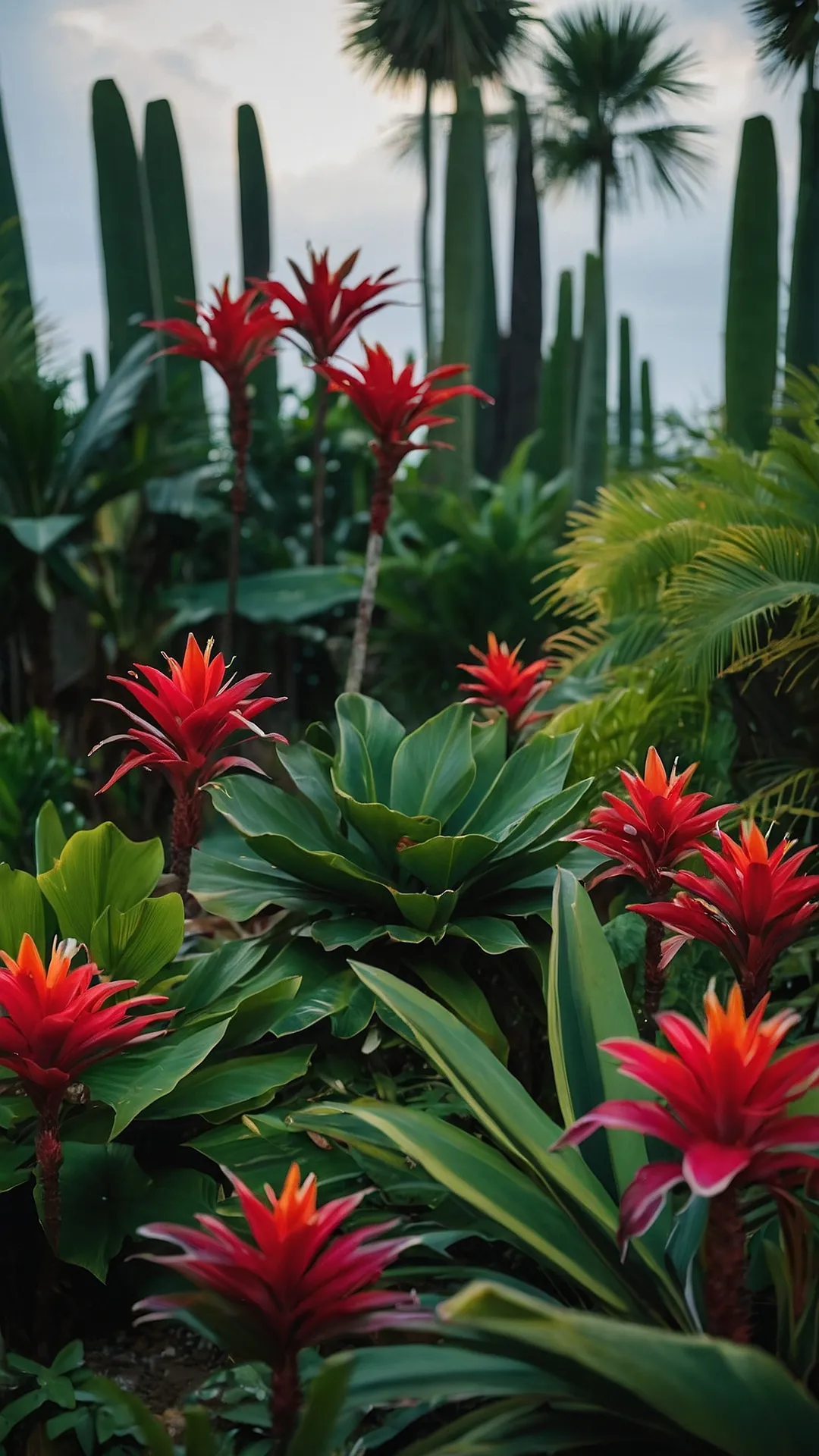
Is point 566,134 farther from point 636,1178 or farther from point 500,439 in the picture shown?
point 636,1178

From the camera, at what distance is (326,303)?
2.38 m

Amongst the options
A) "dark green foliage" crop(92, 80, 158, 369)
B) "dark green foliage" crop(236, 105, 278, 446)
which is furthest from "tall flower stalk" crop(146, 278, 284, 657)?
"dark green foliage" crop(236, 105, 278, 446)

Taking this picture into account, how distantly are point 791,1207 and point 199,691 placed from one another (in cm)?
101

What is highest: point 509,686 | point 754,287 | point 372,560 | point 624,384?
point 624,384

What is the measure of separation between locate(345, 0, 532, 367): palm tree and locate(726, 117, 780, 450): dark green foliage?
2765 mm

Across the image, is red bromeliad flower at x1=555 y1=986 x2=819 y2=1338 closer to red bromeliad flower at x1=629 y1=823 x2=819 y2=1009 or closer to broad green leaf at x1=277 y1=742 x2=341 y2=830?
red bromeliad flower at x1=629 y1=823 x2=819 y2=1009

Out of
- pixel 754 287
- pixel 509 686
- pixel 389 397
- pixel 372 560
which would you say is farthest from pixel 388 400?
pixel 754 287

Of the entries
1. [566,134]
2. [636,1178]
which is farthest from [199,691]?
[566,134]

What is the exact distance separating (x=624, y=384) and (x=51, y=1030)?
10911 mm

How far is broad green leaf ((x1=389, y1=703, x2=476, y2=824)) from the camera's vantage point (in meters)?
1.89

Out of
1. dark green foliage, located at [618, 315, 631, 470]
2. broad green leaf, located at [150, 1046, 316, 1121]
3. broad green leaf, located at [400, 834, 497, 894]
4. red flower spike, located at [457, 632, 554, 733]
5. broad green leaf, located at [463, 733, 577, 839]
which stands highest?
dark green foliage, located at [618, 315, 631, 470]

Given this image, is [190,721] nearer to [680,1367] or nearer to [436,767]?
[436,767]

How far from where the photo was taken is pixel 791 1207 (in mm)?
1015

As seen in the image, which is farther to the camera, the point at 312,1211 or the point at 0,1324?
the point at 0,1324
